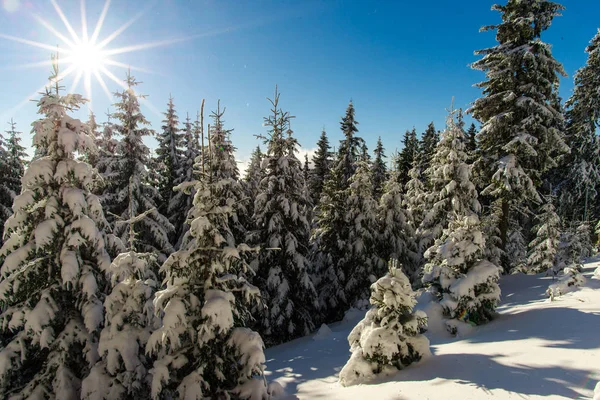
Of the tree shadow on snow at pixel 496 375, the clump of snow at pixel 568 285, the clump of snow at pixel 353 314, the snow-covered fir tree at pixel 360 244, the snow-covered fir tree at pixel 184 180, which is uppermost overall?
the snow-covered fir tree at pixel 184 180

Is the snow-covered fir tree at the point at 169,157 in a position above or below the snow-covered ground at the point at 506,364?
above

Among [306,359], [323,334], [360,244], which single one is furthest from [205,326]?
[360,244]

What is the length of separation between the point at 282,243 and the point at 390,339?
10008 millimetres

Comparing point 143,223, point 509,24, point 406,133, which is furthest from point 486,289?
point 406,133

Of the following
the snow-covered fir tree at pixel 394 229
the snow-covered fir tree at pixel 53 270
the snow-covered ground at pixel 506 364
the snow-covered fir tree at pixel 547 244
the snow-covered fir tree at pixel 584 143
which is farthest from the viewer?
the snow-covered fir tree at pixel 584 143

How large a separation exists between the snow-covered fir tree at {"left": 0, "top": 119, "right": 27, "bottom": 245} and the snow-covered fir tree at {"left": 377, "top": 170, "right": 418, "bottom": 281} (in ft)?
75.2

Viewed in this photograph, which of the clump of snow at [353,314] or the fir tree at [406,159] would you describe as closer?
the clump of snow at [353,314]

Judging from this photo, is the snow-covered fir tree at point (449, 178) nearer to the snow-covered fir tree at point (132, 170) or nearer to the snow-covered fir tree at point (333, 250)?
the snow-covered fir tree at point (333, 250)

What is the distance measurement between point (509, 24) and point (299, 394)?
2084 cm

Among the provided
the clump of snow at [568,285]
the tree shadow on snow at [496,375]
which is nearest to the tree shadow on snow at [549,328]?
the tree shadow on snow at [496,375]

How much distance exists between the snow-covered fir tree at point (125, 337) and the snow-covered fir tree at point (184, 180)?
12403 millimetres

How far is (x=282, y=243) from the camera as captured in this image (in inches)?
687

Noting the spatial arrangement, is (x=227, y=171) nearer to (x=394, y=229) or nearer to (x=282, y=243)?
(x=282, y=243)

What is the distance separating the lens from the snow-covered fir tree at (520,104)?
1623cm
